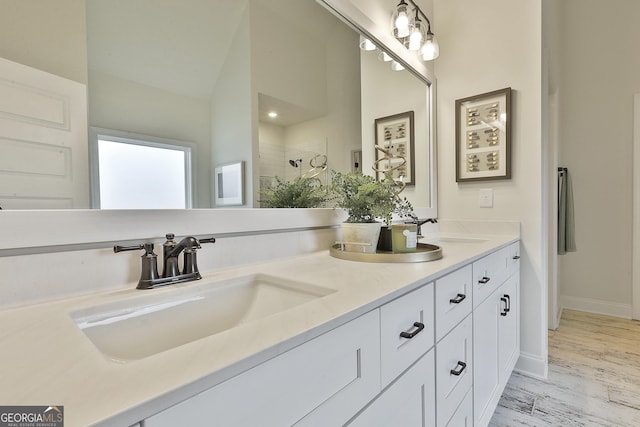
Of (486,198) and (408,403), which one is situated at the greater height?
(486,198)

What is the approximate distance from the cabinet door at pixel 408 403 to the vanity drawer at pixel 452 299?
0.35 feet

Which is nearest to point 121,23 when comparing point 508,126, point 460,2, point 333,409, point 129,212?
point 129,212

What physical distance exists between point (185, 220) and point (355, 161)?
0.96 meters

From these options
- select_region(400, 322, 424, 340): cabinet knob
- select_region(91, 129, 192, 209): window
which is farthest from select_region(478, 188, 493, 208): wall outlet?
select_region(91, 129, 192, 209): window

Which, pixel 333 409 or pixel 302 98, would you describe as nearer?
pixel 333 409

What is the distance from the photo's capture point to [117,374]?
361 mm

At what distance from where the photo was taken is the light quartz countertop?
0.31 metres

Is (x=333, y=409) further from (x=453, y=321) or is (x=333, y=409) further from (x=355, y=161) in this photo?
(x=355, y=161)

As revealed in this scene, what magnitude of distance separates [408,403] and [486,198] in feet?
5.41

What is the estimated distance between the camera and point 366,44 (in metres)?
1.63

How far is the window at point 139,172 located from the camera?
77 centimetres

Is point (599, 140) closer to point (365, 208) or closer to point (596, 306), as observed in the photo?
point (596, 306)

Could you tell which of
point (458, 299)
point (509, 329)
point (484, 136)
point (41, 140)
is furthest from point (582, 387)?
point (41, 140)

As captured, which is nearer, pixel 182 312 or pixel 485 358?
pixel 182 312
